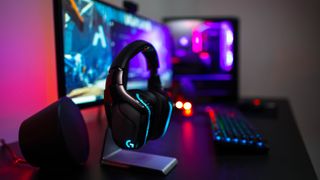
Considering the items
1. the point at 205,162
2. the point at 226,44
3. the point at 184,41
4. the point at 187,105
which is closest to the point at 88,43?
the point at 205,162

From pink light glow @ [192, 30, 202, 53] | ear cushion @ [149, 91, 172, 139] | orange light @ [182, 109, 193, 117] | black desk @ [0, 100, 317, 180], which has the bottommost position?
orange light @ [182, 109, 193, 117]

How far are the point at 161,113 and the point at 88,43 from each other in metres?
0.31

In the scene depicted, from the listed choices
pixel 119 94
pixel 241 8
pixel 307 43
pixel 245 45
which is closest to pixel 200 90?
pixel 245 45

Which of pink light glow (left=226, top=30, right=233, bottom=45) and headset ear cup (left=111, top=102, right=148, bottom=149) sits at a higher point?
pink light glow (left=226, top=30, right=233, bottom=45)

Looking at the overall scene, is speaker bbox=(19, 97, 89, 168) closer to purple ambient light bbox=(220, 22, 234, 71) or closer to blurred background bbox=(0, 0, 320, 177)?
blurred background bbox=(0, 0, 320, 177)

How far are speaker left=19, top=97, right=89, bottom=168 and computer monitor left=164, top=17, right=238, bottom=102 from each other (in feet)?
3.17

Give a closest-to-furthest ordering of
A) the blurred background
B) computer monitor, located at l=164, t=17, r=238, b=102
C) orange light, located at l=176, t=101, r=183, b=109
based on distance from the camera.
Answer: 1. orange light, located at l=176, t=101, r=183, b=109
2. computer monitor, located at l=164, t=17, r=238, b=102
3. the blurred background

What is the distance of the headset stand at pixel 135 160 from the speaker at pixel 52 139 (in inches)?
2.3

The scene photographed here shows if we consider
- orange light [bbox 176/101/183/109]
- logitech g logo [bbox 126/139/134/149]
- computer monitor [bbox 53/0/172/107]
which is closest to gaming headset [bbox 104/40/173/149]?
logitech g logo [bbox 126/139/134/149]

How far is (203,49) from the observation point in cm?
150

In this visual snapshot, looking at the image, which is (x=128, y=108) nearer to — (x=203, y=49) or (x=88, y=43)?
(x=88, y=43)

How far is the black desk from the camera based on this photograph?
538mm

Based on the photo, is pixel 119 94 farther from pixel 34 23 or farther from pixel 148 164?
pixel 34 23

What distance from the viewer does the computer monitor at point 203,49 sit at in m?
1.50
